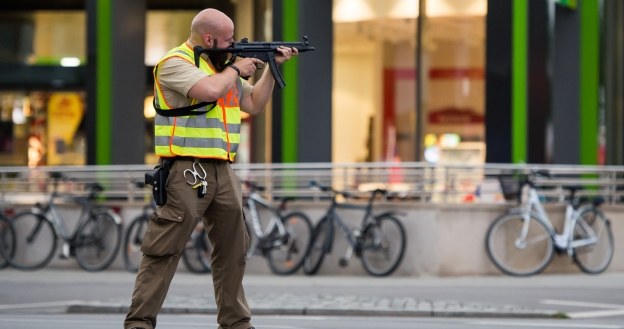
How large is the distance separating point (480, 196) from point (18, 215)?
5.77 metres

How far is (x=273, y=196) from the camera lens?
1658cm

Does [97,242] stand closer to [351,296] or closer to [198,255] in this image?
[198,255]

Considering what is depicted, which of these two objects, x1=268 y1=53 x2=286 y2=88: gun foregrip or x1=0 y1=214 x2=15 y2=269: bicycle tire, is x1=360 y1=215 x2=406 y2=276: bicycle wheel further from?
x1=268 y1=53 x2=286 y2=88: gun foregrip

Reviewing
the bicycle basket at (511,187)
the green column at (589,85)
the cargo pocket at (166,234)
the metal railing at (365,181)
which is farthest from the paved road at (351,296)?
the green column at (589,85)

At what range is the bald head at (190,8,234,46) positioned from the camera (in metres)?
6.68

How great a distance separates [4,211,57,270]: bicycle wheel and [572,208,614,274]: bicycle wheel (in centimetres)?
638

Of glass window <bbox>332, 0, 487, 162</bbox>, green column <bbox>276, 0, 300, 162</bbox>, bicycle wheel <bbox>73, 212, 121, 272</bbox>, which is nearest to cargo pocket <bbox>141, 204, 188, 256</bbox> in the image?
bicycle wheel <bbox>73, 212, 121, 272</bbox>

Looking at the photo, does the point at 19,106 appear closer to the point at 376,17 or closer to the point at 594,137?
the point at 376,17

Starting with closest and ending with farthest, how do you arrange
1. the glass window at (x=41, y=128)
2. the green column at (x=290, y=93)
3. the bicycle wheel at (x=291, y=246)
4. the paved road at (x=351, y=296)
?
the paved road at (x=351, y=296), the bicycle wheel at (x=291, y=246), the green column at (x=290, y=93), the glass window at (x=41, y=128)

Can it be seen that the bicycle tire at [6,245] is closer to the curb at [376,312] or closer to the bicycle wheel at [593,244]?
the curb at [376,312]

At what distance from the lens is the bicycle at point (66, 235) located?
54.3 ft

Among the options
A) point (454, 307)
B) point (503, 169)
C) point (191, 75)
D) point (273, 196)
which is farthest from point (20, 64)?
point (191, 75)

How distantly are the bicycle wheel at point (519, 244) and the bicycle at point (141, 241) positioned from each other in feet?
10.9

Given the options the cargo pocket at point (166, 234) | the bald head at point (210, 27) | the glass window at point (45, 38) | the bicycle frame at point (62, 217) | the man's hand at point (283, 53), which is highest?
the glass window at point (45, 38)
